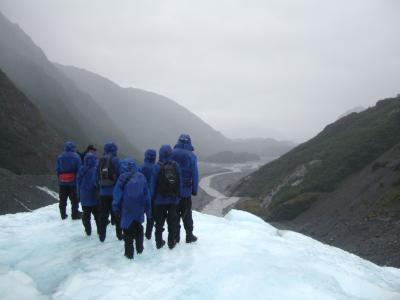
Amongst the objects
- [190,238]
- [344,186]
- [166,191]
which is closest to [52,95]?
[344,186]

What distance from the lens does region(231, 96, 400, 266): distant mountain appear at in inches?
1250

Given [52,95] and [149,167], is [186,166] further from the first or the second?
[52,95]

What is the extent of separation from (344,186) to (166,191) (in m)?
41.0

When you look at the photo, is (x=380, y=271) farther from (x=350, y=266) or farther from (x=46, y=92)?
(x=46, y=92)

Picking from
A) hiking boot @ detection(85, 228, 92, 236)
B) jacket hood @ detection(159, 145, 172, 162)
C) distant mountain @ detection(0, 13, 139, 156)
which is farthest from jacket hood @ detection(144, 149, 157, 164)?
distant mountain @ detection(0, 13, 139, 156)

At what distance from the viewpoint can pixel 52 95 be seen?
120m

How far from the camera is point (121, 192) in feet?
32.0

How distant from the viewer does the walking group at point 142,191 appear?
9.73 metres

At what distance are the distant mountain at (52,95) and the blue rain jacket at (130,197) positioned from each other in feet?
298

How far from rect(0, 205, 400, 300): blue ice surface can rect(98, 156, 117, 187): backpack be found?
175cm

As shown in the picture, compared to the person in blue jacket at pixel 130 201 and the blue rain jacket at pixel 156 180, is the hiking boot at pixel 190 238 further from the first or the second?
the person in blue jacket at pixel 130 201

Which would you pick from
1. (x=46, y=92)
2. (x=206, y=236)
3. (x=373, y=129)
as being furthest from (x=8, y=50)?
(x=206, y=236)

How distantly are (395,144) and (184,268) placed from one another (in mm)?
48970

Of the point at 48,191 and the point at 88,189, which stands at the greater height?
the point at 88,189
